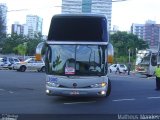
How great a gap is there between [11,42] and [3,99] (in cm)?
10227

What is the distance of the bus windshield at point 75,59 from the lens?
17.7 metres

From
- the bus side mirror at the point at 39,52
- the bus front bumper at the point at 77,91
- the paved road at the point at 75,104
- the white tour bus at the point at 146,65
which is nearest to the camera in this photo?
the paved road at the point at 75,104

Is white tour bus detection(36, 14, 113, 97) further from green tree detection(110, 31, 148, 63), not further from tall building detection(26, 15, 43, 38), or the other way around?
tall building detection(26, 15, 43, 38)

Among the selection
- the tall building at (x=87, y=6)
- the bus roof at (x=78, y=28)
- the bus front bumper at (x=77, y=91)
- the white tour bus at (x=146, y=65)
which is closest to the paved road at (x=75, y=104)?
the bus front bumper at (x=77, y=91)

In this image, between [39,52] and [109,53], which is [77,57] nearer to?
[109,53]

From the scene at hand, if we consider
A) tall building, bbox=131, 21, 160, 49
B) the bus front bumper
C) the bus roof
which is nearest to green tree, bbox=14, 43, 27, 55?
tall building, bbox=131, 21, 160, 49

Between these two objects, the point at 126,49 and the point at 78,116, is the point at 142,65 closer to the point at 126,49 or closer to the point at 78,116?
the point at 78,116

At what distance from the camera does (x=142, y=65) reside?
4666 centimetres

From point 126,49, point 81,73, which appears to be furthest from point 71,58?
point 126,49

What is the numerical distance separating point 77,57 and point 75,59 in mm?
118

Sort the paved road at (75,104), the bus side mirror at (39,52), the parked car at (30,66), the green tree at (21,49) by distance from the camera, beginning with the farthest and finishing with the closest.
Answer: the green tree at (21,49), the parked car at (30,66), the bus side mirror at (39,52), the paved road at (75,104)

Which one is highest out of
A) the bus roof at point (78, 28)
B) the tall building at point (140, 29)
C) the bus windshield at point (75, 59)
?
the bus roof at point (78, 28)

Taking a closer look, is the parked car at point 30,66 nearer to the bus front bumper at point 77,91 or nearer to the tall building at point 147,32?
the bus front bumper at point 77,91

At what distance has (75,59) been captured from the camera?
58.3 ft
